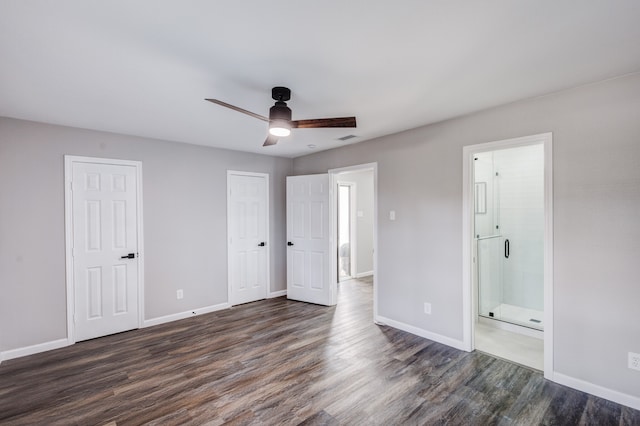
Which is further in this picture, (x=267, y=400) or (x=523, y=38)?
(x=267, y=400)

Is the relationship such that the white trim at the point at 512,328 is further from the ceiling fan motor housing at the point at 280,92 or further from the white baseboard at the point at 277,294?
the ceiling fan motor housing at the point at 280,92

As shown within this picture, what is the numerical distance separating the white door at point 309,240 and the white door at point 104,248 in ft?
7.74

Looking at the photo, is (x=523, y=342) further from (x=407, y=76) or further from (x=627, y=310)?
(x=407, y=76)

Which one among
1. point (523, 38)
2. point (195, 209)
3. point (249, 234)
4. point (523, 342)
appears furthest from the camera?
point (249, 234)

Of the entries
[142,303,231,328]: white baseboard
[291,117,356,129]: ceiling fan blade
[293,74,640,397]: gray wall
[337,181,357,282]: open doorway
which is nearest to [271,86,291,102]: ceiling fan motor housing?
[291,117,356,129]: ceiling fan blade

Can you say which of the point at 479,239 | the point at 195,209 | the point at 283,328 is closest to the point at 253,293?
the point at 283,328

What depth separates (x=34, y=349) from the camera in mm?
3293

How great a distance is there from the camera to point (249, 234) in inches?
201

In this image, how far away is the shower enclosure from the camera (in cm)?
397

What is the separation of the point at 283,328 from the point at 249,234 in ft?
6.03

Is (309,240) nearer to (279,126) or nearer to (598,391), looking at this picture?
(279,126)

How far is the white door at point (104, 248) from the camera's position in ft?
11.8

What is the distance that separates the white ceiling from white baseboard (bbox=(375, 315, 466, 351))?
8.27 feet

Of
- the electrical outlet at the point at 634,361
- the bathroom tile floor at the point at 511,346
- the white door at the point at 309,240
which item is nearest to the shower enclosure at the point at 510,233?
the bathroom tile floor at the point at 511,346
